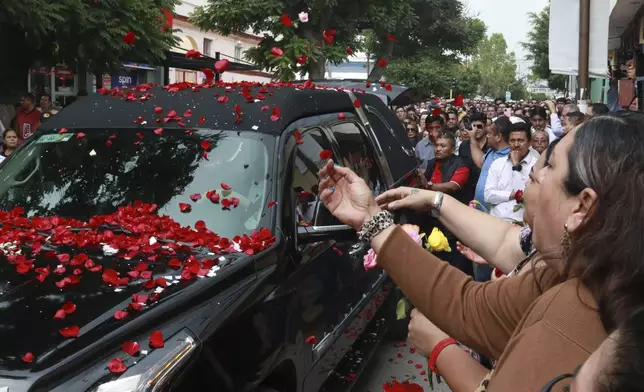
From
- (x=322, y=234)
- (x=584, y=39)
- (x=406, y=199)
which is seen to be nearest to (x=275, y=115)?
(x=322, y=234)

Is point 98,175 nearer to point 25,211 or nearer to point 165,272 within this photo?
point 25,211

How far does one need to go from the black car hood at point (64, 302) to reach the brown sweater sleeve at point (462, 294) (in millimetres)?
969

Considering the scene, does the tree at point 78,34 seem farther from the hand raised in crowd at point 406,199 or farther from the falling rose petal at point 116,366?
the falling rose petal at point 116,366

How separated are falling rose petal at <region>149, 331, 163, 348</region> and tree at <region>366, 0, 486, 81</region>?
3562 cm

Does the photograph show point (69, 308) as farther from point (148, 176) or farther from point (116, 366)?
point (148, 176)

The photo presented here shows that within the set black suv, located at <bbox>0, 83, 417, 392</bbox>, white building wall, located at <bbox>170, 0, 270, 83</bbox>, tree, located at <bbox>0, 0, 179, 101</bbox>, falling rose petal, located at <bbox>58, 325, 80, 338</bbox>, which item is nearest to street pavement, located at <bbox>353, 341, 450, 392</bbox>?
black suv, located at <bbox>0, 83, 417, 392</bbox>

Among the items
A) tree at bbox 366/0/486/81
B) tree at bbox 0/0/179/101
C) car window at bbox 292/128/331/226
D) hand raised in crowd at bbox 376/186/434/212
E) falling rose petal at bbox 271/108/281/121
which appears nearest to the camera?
hand raised in crowd at bbox 376/186/434/212

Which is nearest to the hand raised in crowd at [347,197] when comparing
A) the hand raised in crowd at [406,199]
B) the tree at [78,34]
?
the hand raised in crowd at [406,199]

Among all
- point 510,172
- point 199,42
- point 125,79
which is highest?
point 199,42

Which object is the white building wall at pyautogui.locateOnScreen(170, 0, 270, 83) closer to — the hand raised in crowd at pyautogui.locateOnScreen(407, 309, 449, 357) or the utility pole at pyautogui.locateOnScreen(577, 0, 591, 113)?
the utility pole at pyautogui.locateOnScreen(577, 0, 591, 113)

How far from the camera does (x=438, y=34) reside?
131 feet

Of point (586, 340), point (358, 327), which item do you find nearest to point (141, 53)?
point (358, 327)

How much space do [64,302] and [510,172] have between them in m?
4.35

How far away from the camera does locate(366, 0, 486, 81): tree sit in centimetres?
3822
